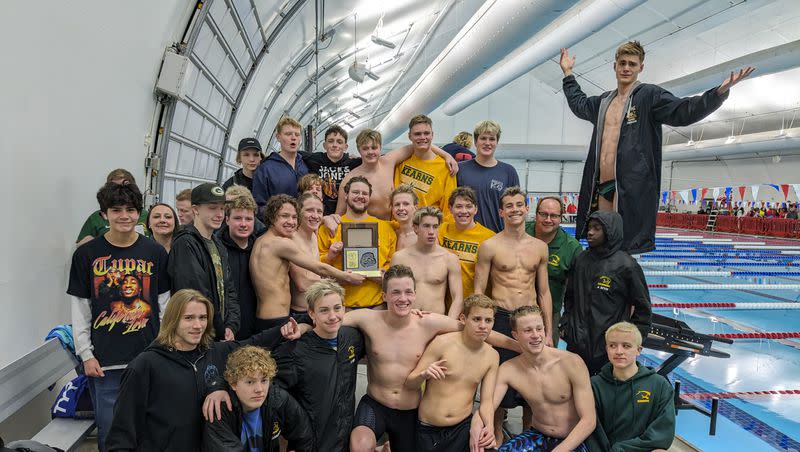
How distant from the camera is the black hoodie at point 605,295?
11.0ft

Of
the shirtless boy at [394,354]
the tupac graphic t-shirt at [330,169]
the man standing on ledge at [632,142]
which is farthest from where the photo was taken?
the tupac graphic t-shirt at [330,169]

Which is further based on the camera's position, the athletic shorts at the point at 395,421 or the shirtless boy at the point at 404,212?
the shirtless boy at the point at 404,212

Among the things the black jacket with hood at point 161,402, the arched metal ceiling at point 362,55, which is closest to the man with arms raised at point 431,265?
the black jacket with hood at point 161,402

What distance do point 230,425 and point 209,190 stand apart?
1.44m

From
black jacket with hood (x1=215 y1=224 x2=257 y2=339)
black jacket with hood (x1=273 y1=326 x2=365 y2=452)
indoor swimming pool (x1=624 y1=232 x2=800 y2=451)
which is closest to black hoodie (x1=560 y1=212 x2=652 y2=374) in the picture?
indoor swimming pool (x1=624 y1=232 x2=800 y2=451)

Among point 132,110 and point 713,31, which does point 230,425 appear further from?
point 713,31

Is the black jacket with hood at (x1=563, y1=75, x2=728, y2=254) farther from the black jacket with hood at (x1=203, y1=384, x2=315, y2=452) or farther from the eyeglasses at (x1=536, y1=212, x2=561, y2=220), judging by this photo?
the black jacket with hood at (x1=203, y1=384, x2=315, y2=452)

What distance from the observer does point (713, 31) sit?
16.6 m

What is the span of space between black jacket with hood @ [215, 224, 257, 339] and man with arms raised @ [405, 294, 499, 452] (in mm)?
1207

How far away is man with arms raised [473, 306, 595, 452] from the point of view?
2902mm

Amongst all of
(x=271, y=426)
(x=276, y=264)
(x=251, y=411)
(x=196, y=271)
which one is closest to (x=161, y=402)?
(x=251, y=411)

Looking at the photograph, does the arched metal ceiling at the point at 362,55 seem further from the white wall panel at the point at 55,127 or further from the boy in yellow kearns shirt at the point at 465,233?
the boy in yellow kearns shirt at the point at 465,233

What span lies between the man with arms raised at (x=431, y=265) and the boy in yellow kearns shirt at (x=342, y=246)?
28 centimetres

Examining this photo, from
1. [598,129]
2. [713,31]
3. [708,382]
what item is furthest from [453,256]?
[713,31]
